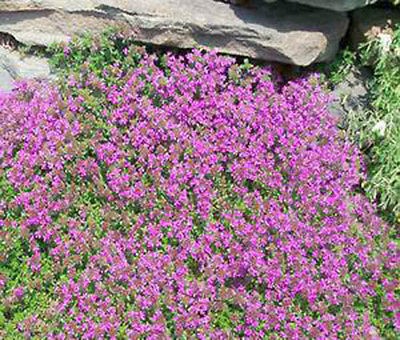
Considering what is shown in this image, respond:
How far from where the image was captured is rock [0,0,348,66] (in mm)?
7031

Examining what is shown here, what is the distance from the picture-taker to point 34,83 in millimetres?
7465

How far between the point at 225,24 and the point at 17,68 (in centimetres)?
260

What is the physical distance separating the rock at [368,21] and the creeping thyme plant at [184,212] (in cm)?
83

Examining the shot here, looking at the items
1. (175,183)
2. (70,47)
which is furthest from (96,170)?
(70,47)

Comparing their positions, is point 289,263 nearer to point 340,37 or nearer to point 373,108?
point 373,108

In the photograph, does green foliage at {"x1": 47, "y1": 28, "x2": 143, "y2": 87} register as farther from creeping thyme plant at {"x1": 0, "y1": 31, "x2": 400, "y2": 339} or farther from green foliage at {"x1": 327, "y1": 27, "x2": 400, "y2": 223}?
green foliage at {"x1": 327, "y1": 27, "x2": 400, "y2": 223}

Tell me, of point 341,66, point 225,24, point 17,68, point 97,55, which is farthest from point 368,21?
point 17,68

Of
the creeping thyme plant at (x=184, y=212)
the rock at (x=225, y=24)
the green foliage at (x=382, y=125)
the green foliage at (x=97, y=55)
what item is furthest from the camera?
the green foliage at (x=97, y=55)

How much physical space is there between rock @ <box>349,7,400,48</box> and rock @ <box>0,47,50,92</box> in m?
3.60

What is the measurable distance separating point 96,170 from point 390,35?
3.43 m

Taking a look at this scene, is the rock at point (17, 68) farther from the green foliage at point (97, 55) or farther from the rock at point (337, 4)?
the rock at point (337, 4)

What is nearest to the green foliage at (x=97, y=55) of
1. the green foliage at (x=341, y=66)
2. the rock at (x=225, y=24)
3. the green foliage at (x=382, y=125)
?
the rock at (x=225, y=24)

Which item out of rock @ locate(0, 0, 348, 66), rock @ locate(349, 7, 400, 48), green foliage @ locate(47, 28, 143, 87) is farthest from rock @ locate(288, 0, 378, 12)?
green foliage @ locate(47, 28, 143, 87)

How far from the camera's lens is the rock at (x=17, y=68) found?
7.75 meters
